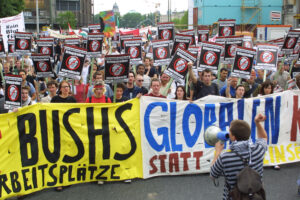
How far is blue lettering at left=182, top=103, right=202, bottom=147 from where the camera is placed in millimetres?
6012

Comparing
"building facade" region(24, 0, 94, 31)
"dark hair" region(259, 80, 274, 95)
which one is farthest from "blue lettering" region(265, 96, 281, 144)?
"building facade" region(24, 0, 94, 31)

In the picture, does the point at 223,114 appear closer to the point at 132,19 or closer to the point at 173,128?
the point at 173,128

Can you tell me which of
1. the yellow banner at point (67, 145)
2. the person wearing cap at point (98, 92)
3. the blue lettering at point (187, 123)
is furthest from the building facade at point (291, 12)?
the yellow banner at point (67, 145)

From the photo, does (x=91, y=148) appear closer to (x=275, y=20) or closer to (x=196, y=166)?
(x=196, y=166)

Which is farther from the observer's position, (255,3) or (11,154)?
(255,3)

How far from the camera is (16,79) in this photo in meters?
6.18

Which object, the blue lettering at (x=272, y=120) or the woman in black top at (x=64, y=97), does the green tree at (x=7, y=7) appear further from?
the blue lettering at (x=272, y=120)

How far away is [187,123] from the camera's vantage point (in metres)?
6.04

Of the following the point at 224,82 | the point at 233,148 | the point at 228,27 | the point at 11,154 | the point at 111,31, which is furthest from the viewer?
the point at 111,31

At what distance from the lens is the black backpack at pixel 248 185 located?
122 inches

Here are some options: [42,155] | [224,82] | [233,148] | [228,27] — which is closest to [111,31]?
[228,27]

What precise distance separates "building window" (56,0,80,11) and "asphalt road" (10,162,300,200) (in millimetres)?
84130

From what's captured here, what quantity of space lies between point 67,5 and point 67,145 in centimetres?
8530

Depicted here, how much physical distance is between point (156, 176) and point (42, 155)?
182 cm
